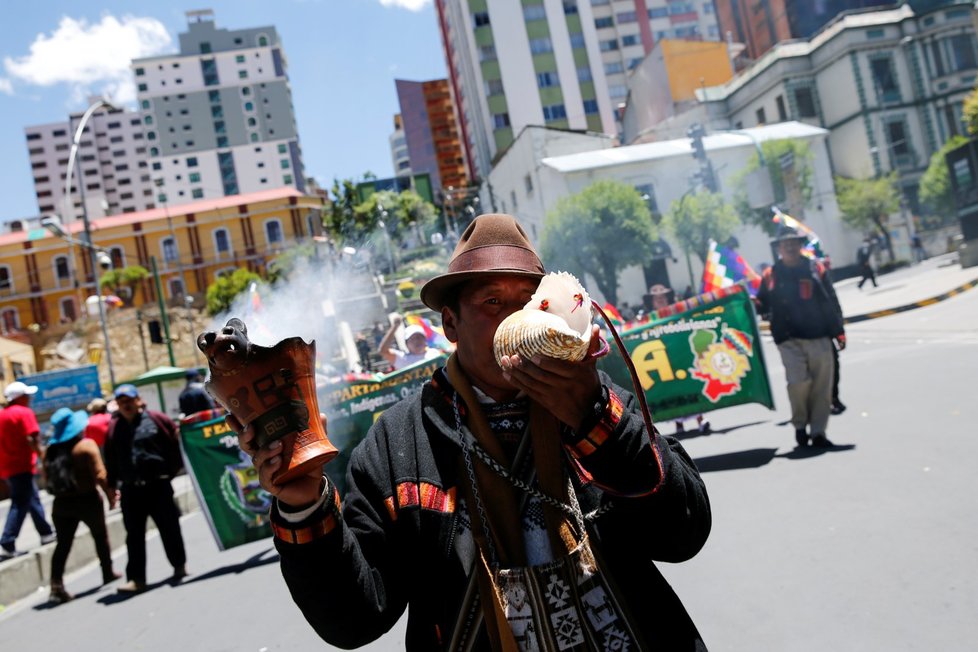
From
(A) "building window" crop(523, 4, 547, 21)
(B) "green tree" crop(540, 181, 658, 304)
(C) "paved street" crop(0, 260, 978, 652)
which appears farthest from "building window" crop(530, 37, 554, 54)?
(C) "paved street" crop(0, 260, 978, 652)

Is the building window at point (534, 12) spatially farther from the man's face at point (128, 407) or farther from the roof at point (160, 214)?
the man's face at point (128, 407)

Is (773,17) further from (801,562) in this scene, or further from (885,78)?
(801,562)

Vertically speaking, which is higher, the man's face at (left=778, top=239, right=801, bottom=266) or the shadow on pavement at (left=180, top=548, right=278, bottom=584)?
the man's face at (left=778, top=239, right=801, bottom=266)

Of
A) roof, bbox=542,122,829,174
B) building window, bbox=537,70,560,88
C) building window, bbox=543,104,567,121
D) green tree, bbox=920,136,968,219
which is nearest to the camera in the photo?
green tree, bbox=920,136,968,219

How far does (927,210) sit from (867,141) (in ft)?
17.5

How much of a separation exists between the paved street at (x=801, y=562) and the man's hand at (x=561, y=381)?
43 cm

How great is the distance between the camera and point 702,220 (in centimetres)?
3962

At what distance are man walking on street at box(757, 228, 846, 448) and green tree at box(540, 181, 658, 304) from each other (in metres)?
31.8

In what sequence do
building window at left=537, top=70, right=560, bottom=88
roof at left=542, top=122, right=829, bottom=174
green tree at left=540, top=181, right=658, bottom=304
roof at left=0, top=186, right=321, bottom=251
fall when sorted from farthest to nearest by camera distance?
roof at left=0, top=186, right=321, bottom=251 → building window at left=537, top=70, right=560, bottom=88 → roof at left=542, top=122, right=829, bottom=174 → green tree at left=540, top=181, right=658, bottom=304

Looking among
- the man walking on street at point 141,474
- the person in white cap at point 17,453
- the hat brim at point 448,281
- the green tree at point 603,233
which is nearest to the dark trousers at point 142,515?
the man walking on street at point 141,474

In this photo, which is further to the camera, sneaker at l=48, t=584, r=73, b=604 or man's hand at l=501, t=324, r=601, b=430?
sneaker at l=48, t=584, r=73, b=604

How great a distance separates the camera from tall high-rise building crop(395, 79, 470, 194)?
112 m

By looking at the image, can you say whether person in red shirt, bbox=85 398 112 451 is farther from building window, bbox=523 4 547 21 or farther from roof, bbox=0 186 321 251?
roof, bbox=0 186 321 251

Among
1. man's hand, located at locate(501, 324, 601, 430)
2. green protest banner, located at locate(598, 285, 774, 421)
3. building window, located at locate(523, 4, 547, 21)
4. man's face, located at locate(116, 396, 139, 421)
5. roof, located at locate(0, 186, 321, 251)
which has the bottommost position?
green protest banner, located at locate(598, 285, 774, 421)
